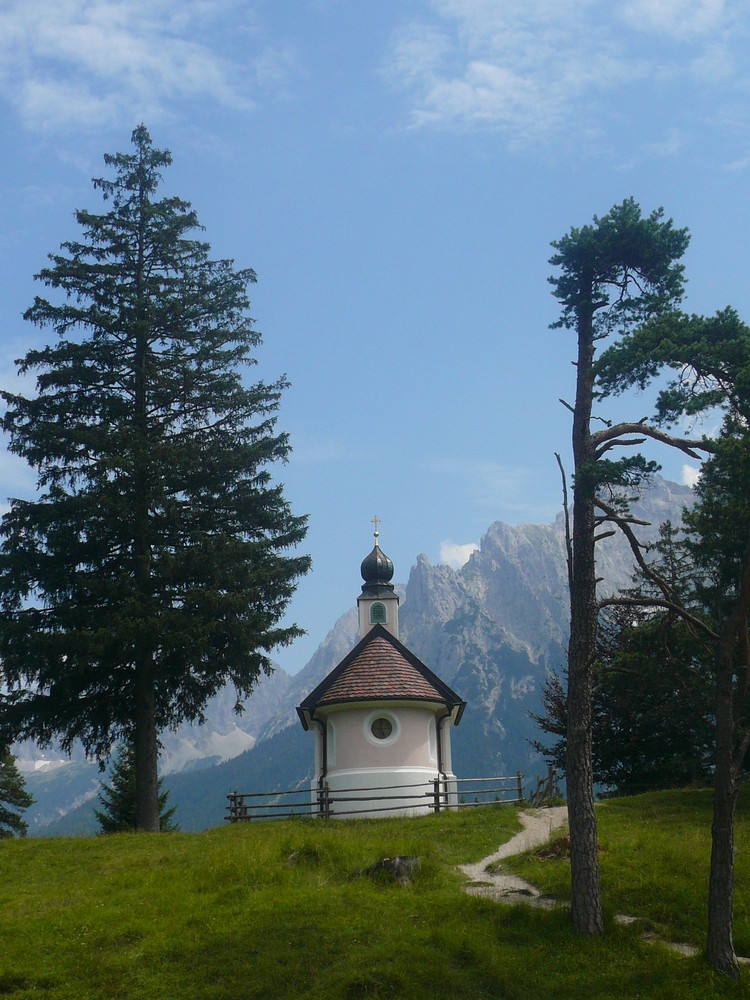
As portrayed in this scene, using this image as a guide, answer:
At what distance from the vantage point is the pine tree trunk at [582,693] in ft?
47.2

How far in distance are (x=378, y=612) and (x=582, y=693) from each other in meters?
25.1

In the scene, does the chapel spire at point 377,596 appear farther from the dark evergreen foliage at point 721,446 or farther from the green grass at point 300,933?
the dark evergreen foliage at point 721,446

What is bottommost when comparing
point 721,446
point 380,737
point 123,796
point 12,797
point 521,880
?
point 521,880

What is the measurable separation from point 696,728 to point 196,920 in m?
22.8

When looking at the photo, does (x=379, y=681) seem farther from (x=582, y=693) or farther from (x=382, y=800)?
(x=582, y=693)

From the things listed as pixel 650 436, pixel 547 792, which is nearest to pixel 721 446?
pixel 650 436

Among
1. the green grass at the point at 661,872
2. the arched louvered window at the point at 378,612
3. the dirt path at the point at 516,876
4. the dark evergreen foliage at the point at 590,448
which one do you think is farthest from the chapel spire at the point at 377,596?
the dark evergreen foliage at the point at 590,448

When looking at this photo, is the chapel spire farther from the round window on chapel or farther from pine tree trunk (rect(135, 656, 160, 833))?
pine tree trunk (rect(135, 656, 160, 833))

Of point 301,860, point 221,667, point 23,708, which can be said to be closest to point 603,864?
point 301,860

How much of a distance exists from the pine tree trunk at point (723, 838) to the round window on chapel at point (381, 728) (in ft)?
57.9

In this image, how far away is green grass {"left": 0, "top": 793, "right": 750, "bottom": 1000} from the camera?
1252 centimetres

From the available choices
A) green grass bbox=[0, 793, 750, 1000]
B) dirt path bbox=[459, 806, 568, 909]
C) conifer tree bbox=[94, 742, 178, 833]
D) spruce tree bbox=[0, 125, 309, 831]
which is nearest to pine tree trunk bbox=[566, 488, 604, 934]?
green grass bbox=[0, 793, 750, 1000]

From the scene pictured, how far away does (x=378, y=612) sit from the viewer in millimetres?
39906

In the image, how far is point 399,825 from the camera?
2431 cm
